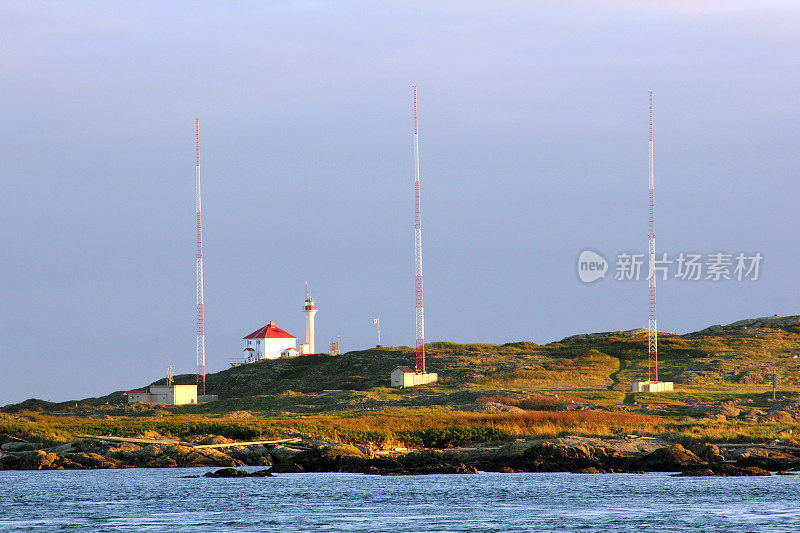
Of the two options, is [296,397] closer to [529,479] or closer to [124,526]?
[529,479]

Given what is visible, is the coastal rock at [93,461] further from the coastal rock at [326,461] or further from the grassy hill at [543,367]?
the grassy hill at [543,367]

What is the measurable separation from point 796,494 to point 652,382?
159 feet

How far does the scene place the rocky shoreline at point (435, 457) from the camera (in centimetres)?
5700

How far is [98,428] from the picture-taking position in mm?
71125

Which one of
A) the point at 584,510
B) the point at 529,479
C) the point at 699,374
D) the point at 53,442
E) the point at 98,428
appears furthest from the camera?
the point at 699,374

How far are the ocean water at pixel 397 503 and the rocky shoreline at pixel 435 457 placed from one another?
1.00 meters

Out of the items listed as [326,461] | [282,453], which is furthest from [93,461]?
[326,461]

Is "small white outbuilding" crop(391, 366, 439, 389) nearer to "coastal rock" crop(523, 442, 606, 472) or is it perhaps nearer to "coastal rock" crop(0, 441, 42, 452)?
"coastal rock" crop(0, 441, 42, 452)

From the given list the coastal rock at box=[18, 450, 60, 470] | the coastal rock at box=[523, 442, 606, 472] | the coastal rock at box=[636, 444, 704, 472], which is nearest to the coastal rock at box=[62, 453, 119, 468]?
the coastal rock at box=[18, 450, 60, 470]

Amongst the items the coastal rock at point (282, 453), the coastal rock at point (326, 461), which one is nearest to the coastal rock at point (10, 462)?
the coastal rock at point (282, 453)

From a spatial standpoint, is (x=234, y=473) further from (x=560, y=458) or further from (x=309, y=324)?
(x=309, y=324)

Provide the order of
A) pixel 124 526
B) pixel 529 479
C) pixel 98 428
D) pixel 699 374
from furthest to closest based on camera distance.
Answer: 1. pixel 699 374
2. pixel 98 428
3. pixel 529 479
4. pixel 124 526

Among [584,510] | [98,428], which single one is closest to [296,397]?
[98,428]

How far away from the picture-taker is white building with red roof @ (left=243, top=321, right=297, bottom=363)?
149m
